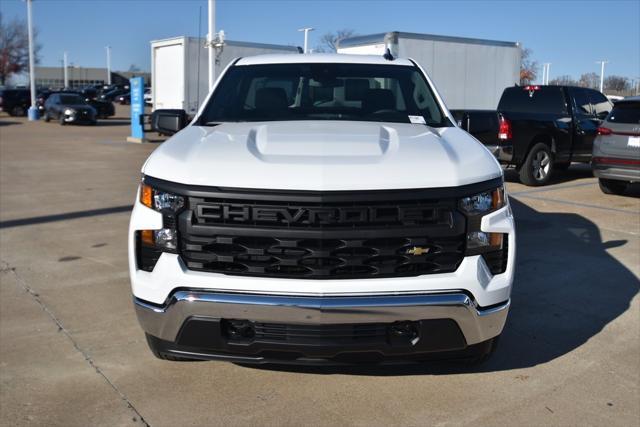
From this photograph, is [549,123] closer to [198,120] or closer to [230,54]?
[198,120]

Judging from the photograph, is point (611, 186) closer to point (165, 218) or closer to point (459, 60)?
point (459, 60)

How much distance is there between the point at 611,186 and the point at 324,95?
26.9 feet

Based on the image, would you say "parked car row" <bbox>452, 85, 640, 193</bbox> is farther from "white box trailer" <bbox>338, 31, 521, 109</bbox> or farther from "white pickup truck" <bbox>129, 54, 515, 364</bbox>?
"white pickup truck" <bbox>129, 54, 515, 364</bbox>

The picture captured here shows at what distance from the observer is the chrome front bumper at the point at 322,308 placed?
9.98 feet

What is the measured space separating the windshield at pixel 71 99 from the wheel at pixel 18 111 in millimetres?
7625

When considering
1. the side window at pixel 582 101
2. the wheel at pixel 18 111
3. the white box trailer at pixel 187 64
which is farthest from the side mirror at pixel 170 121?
the wheel at pixel 18 111

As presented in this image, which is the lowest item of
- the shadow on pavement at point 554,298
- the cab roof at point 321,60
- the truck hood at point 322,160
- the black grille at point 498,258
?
the shadow on pavement at point 554,298

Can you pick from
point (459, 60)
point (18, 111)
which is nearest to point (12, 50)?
point (18, 111)

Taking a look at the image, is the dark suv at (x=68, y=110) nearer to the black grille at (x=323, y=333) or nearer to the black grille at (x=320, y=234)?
the black grille at (x=320, y=234)

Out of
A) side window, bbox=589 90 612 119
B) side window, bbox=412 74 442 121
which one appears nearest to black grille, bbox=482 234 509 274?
side window, bbox=412 74 442 121

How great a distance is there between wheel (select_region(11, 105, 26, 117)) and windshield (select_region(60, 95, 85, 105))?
7625 millimetres

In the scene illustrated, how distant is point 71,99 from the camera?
103 ft

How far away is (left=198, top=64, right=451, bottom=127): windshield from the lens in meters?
4.61

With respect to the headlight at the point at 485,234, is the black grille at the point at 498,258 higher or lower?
lower
